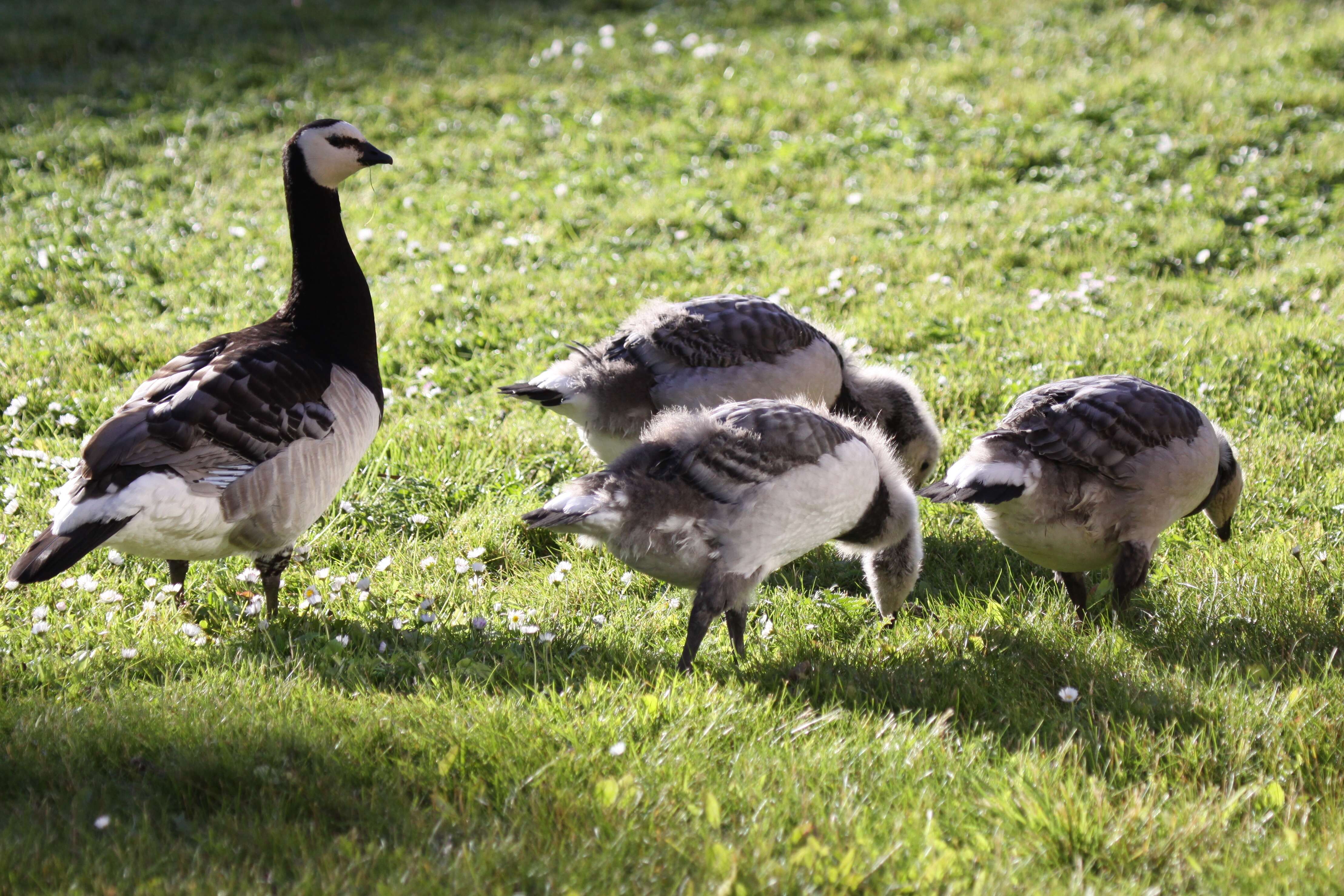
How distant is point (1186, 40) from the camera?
1331 centimetres

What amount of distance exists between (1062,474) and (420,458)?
3.57 metres

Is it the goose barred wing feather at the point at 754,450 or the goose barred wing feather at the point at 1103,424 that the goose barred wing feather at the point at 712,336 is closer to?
the goose barred wing feather at the point at 754,450

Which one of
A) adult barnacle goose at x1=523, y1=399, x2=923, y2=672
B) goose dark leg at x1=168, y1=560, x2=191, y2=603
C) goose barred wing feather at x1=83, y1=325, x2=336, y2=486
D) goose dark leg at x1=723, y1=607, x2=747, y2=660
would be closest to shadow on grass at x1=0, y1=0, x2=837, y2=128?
goose barred wing feather at x1=83, y1=325, x2=336, y2=486

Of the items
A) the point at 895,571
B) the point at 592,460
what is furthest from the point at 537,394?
the point at 895,571

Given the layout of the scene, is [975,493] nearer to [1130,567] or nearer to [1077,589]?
[1130,567]

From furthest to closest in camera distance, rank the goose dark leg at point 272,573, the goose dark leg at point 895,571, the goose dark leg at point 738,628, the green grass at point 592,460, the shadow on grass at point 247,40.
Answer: the shadow on grass at point 247,40, the goose dark leg at point 272,573, the goose dark leg at point 895,571, the goose dark leg at point 738,628, the green grass at point 592,460

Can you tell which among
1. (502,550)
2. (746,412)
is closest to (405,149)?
(502,550)

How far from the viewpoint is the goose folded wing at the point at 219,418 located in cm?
465

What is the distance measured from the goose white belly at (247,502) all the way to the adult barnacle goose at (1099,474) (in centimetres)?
276

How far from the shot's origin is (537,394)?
230 inches

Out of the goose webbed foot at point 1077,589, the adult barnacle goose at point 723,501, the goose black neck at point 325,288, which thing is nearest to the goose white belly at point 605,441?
the goose black neck at point 325,288

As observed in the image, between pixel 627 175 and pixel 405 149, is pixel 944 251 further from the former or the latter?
pixel 405 149

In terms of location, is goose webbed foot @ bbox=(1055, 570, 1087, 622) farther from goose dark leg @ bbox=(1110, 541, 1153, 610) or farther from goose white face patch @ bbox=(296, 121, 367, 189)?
goose white face patch @ bbox=(296, 121, 367, 189)

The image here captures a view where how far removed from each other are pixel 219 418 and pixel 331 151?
165cm
